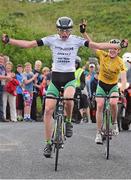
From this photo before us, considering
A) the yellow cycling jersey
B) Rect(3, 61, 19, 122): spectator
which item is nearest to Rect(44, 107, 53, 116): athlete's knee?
the yellow cycling jersey

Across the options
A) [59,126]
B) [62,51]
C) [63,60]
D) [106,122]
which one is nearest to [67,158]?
[59,126]

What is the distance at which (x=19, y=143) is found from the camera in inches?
573

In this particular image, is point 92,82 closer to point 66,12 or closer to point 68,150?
point 68,150

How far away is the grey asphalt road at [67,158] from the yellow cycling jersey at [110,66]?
4.64 feet

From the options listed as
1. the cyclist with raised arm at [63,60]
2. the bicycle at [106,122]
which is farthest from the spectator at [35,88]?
the cyclist with raised arm at [63,60]

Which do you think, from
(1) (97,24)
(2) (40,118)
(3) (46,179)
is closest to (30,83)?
(2) (40,118)

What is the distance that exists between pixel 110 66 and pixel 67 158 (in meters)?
2.48

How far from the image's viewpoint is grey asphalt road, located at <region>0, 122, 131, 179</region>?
34.3 ft

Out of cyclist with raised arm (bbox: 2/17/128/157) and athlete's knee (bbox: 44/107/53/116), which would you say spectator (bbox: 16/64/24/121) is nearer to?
cyclist with raised arm (bbox: 2/17/128/157)

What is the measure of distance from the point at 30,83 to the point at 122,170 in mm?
11575

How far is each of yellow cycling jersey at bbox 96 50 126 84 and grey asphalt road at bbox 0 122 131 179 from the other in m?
1.41

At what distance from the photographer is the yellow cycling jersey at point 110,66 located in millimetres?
13953

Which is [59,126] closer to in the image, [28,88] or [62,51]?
[62,51]

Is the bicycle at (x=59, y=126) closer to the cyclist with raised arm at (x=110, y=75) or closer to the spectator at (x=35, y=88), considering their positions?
the cyclist with raised arm at (x=110, y=75)
